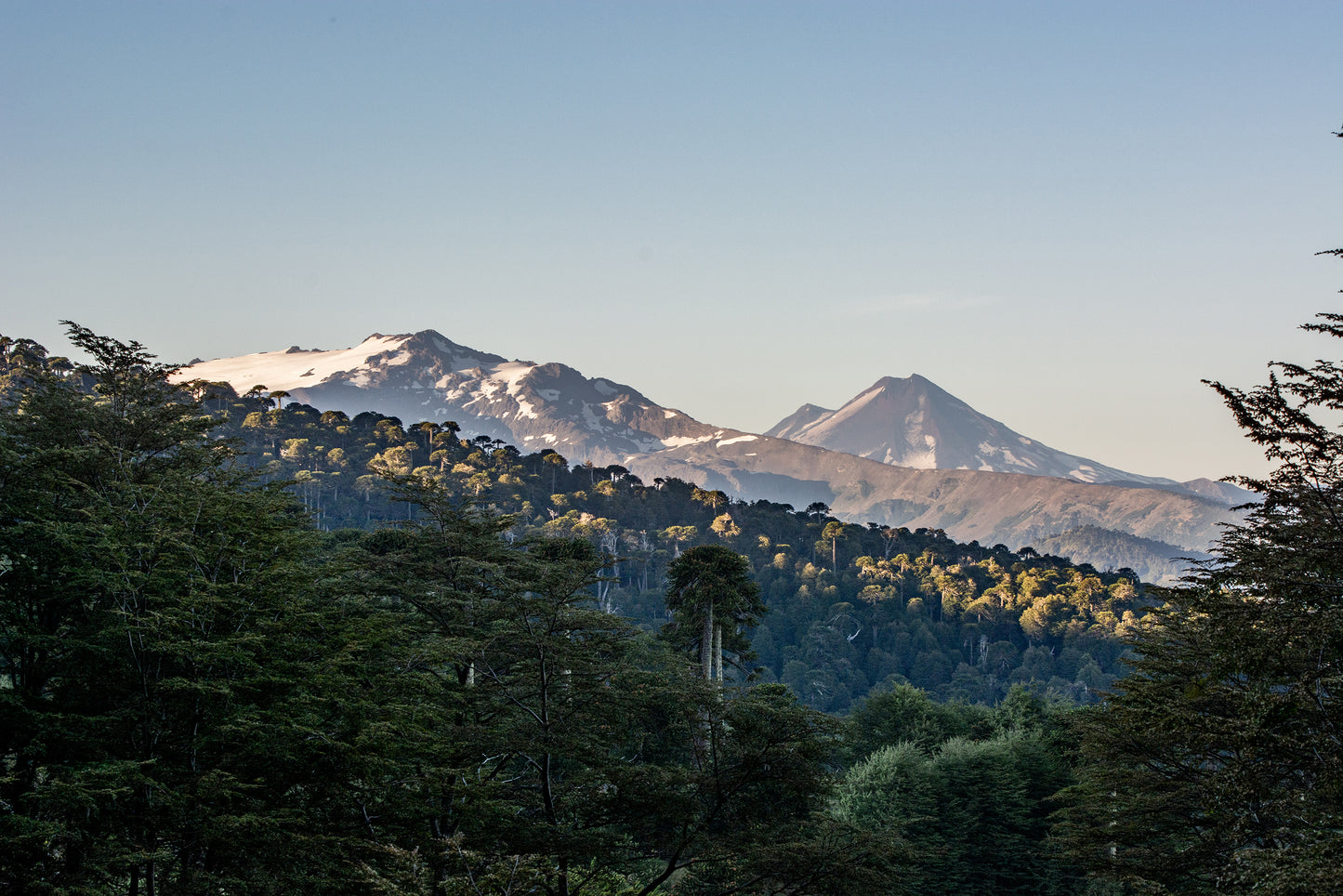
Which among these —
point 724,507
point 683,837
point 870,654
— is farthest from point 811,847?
point 724,507

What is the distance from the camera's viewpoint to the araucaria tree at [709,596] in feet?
125

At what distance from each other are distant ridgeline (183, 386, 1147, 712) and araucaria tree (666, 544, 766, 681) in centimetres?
5520

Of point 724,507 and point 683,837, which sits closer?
point 683,837

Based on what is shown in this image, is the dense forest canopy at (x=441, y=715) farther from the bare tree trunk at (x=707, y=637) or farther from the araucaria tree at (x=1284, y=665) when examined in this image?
the bare tree trunk at (x=707, y=637)

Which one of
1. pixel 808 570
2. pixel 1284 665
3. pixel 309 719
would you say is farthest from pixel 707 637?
pixel 808 570

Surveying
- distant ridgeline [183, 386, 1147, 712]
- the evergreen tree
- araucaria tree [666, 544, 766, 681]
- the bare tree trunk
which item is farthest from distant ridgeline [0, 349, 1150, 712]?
the evergreen tree

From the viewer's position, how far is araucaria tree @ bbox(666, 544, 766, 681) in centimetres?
3825

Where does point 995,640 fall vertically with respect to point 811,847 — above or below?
below

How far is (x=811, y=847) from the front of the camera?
48.4 ft

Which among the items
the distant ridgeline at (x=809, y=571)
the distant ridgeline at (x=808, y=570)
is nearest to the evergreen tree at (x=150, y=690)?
the distant ridgeline at (x=808, y=570)

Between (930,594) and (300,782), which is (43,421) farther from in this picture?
(930,594)

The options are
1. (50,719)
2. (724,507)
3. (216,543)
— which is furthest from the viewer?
(724,507)

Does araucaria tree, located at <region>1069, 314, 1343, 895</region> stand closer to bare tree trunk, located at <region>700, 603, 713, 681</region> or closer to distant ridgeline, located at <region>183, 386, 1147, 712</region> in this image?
bare tree trunk, located at <region>700, 603, 713, 681</region>

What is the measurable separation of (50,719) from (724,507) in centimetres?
12597
